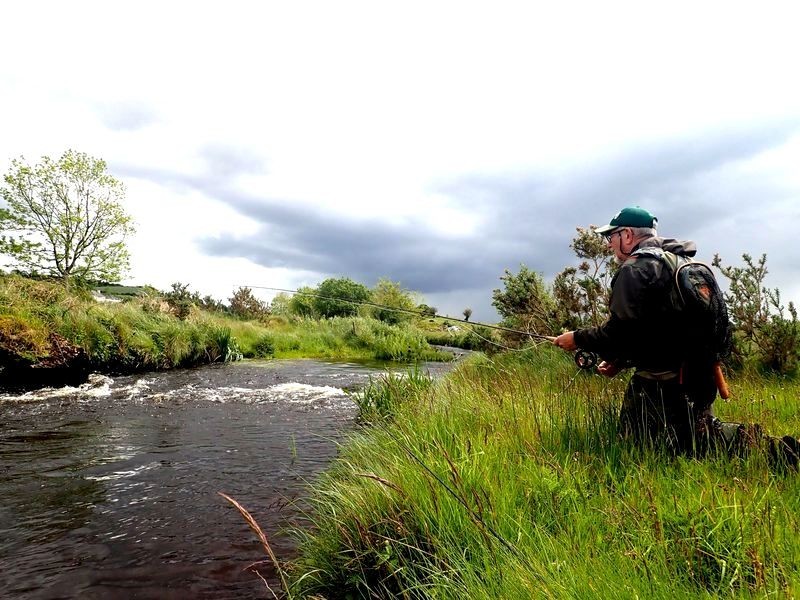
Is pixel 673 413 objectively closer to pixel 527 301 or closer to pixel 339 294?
pixel 527 301

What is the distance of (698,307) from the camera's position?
10.7 feet

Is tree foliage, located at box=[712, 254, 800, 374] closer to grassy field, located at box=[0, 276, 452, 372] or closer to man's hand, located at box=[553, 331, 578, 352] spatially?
man's hand, located at box=[553, 331, 578, 352]

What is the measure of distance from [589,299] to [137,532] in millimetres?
8118

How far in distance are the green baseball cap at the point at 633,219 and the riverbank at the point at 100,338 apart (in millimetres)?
12474

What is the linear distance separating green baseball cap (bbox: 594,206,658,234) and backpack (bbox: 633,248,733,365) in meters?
0.44

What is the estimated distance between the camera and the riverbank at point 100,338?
10.8m

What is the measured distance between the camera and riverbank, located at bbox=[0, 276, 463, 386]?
35.5ft

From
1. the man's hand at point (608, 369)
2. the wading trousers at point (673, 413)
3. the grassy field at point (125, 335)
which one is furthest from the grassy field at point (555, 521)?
the grassy field at point (125, 335)

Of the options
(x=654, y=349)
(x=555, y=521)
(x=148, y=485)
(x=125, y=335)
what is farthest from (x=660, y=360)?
(x=125, y=335)

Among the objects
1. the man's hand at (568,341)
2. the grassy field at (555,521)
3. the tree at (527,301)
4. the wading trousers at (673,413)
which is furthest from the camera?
the tree at (527,301)

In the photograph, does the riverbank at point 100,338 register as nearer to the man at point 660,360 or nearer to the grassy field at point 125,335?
the grassy field at point 125,335

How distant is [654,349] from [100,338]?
14309 mm

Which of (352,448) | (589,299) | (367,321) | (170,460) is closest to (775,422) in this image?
(352,448)

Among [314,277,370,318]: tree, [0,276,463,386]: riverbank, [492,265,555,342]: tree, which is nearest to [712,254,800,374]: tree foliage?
[492,265,555,342]: tree
